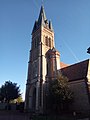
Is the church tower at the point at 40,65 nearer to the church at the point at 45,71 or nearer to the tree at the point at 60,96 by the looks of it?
the church at the point at 45,71

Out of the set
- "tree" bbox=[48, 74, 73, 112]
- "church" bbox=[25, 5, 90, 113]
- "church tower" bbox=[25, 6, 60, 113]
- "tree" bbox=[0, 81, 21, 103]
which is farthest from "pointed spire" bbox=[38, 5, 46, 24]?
"tree" bbox=[0, 81, 21, 103]

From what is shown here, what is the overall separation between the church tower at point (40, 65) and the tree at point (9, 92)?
456 inches

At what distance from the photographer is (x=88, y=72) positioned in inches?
1013

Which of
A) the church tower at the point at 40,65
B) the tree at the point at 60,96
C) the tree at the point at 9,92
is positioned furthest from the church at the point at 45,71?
the tree at the point at 9,92

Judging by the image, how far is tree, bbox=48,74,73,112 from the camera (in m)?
23.1

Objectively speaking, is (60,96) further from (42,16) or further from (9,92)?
(42,16)

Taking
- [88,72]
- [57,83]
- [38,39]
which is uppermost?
[38,39]

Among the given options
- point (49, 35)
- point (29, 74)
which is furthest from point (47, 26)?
point (29, 74)

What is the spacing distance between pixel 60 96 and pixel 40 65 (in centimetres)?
1096

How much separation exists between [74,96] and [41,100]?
7.17 m

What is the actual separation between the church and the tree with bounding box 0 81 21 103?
1159cm

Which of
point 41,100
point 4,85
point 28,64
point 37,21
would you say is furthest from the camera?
point 4,85

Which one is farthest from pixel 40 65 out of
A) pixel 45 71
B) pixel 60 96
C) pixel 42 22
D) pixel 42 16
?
pixel 42 16

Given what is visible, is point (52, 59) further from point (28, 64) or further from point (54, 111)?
point (54, 111)
